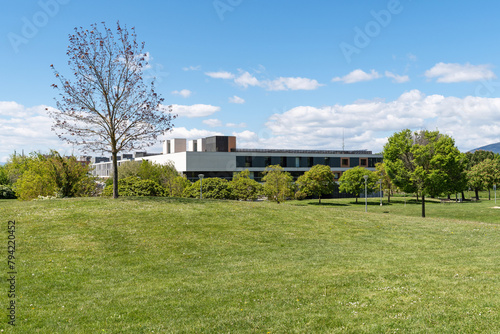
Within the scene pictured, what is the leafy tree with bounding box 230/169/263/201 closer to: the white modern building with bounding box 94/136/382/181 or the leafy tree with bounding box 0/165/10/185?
the white modern building with bounding box 94/136/382/181

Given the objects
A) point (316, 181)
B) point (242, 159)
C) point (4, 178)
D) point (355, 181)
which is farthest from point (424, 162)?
point (4, 178)

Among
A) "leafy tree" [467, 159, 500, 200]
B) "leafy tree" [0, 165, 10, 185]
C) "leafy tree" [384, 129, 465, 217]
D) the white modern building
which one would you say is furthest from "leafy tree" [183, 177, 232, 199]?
"leafy tree" [467, 159, 500, 200]

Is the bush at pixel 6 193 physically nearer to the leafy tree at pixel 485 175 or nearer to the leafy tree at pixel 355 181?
the leafy tree at pixel 355 181

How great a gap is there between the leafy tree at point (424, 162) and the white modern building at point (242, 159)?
54173 millimetres

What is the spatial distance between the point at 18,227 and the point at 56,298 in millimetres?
12552

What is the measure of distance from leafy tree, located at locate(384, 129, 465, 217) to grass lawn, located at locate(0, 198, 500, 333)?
50.5 ft

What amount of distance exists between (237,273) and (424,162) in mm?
36591

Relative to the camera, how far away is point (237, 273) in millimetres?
15172

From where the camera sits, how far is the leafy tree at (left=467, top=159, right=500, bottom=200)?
304ft

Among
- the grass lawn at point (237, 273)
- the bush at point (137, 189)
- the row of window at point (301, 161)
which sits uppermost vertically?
the row of window at point (301, 161)

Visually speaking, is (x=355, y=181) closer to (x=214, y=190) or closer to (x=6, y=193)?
(x=214, y=190)

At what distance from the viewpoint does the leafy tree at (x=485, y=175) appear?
9269 centimetres

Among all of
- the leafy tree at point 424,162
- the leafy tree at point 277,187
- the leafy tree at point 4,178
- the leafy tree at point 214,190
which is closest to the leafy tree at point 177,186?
the leafy tree at point 214,190

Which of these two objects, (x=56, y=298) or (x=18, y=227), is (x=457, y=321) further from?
(x=18, y=227)
